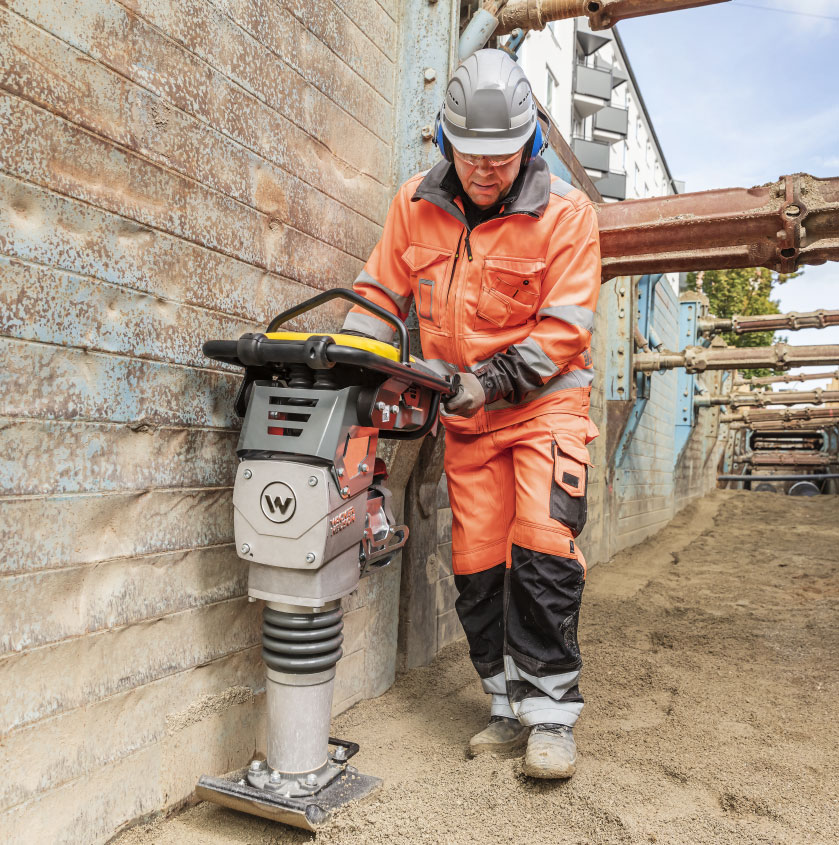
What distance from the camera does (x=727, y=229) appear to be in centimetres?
326

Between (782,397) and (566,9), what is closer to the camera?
(566,9)

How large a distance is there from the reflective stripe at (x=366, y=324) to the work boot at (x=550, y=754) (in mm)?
1179

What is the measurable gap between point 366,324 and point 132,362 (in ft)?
2.53

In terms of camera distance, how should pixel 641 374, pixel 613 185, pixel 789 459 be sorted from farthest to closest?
pixel 613 185 < pixel 789 459 < pixel 641 374

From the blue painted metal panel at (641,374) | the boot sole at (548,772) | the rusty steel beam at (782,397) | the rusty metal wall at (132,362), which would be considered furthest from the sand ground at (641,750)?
the rusty steel beam at (782,397)

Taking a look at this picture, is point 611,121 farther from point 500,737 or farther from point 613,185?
point 500,737

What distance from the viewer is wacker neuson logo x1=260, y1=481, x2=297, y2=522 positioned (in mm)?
1637

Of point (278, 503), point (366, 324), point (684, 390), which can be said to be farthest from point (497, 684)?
point (684, 390)

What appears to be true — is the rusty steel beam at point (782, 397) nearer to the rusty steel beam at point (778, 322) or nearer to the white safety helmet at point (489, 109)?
the rusty steel beam at point (778, 322)

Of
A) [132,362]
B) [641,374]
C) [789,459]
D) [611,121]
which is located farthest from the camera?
[611,121]

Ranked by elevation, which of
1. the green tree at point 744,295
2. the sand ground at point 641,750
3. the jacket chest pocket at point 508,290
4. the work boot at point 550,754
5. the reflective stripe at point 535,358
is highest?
the green tree at point 744,295

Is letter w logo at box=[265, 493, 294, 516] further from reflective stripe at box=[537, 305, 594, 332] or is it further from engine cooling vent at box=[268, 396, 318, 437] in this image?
reflective stripe at box=[537, 305, 594, 332]

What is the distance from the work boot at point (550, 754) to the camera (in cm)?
190

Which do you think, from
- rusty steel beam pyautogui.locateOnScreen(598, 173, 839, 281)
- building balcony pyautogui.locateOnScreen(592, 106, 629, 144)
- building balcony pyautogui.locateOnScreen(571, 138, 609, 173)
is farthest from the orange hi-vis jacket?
building balcony pyautogui.locateOnScreen(592, 106, 629, 144)
